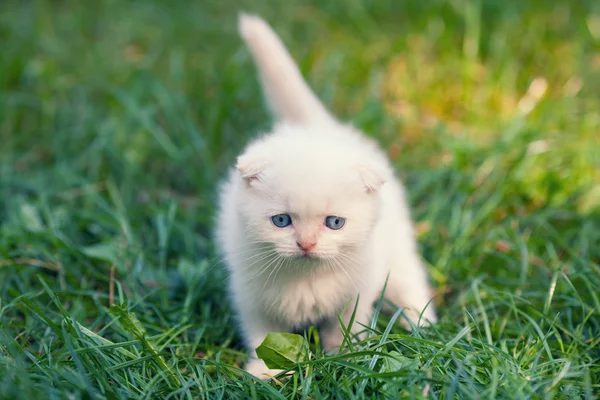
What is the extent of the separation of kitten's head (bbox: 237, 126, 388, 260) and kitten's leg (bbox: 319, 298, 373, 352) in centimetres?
31

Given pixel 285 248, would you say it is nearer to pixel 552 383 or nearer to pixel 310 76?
pixel 552 383

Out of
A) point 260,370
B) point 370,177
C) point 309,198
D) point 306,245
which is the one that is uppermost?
point 370,177

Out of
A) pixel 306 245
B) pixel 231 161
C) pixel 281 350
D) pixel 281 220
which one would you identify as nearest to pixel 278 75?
pixel 231 161

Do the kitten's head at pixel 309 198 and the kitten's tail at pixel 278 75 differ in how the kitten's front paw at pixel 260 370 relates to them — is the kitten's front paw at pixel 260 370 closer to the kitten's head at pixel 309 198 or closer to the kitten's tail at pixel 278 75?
the kitten's head at pixel 309 198

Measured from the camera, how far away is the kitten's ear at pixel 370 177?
1.99 m

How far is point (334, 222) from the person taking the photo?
77.5 inches

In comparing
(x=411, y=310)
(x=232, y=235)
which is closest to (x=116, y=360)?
(x=232, y=235)

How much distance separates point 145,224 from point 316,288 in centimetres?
126

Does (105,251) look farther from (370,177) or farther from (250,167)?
(370,177)

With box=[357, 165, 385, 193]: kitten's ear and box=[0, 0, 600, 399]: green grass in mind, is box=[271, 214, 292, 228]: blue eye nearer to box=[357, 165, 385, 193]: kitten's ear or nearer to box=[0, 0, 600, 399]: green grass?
box=[357, 165, 385, 193]: kitten's ear

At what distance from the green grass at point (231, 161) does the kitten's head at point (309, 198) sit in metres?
0.44

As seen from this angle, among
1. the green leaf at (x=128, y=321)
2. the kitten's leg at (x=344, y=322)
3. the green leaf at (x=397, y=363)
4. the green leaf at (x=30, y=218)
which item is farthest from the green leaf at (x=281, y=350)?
the green leaf at (x=30, y=218)

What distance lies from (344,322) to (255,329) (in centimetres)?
36

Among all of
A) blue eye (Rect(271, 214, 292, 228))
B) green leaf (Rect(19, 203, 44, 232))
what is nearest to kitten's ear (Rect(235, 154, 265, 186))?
blue eye (Rect(271, 214, 292, 228))
